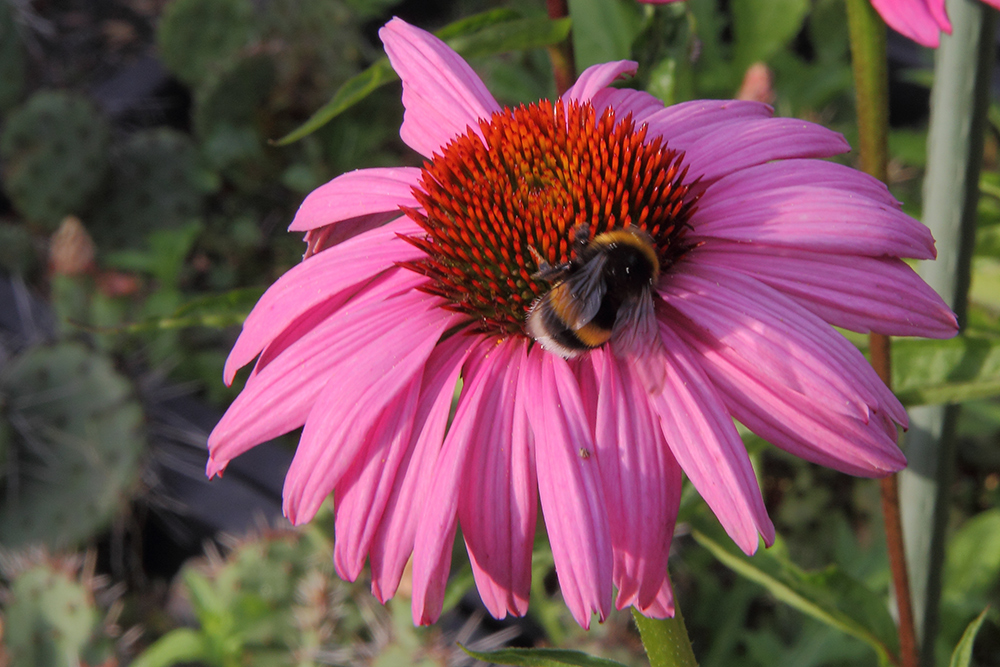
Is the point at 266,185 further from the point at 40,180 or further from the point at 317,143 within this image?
the point at 40,180

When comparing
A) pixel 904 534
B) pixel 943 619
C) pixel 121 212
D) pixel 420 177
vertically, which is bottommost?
pixel 943 619

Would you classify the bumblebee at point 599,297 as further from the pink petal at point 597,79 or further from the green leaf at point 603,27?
the green leaf at point 603,27

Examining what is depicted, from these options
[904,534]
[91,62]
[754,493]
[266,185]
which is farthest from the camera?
[91,62]

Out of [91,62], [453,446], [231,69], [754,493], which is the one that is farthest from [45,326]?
[754,493]

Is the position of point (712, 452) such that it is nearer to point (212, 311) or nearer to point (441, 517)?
point (441, 517)

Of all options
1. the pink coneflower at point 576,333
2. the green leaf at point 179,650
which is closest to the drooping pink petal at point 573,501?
the pink coneflower at point 576,333

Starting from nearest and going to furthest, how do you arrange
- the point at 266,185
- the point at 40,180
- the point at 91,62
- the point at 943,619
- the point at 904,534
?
the point at 904,534
the point at 943,619
the point at 40,180
the point at 266,185
the point at 91,62

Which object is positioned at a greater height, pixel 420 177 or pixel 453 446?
pixel 420 177

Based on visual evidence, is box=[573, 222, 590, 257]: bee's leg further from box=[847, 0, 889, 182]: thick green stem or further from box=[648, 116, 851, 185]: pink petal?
box=[847, 0, 889, 182]: thick green stem

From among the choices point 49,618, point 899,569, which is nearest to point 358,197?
point 899,569
